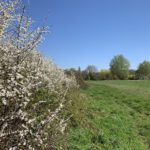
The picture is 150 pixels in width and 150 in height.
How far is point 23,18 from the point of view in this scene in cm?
677

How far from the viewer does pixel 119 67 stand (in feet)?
292

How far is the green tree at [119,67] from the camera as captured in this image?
87.2 metres

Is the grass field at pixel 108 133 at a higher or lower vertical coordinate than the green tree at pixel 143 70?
lower

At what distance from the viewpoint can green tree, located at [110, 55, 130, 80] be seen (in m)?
87.2

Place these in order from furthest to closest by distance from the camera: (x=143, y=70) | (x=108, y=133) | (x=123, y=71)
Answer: (x=143, y=70) < (x=123, y=71) < (x=108, y=133)

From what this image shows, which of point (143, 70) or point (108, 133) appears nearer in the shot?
point (108, 133)

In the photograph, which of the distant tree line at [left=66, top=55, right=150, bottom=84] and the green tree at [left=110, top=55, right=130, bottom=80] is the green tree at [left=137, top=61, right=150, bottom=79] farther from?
the green tree at [left=110, top=55, right=130, bottom=80]

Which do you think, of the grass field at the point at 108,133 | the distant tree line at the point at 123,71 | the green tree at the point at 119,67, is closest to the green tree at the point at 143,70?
the distant tree line at the point at 123,71

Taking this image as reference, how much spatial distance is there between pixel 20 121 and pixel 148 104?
18.2 meters

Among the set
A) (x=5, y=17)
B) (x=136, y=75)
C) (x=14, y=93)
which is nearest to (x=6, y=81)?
(x=14, y=93)

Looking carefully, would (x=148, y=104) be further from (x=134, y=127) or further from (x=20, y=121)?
(x=20, y=121)

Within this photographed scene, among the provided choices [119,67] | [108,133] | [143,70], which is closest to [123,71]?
[119,67]

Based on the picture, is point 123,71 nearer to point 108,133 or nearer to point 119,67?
point 119,67

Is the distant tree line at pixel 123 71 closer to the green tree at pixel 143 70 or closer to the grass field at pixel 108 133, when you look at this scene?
the green tree at pixel 143 70
